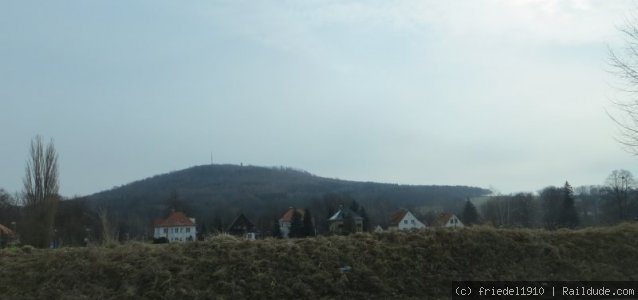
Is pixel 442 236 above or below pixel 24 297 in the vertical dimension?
above

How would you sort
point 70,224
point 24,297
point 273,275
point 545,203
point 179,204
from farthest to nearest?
point 179,204
point 545,203
point 70,224
point 273,275
point 24,297

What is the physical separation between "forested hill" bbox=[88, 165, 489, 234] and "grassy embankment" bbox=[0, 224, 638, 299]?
197 feet

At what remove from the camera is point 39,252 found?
10875 millimetres

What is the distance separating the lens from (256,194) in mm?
99750

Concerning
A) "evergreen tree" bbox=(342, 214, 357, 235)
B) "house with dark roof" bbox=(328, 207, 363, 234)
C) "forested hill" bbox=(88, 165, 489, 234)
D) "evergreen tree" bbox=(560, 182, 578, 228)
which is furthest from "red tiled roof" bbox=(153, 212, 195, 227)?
"evergreen tree" bbox=(560, 182, 578, 228)

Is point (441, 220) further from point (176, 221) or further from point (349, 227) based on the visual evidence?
point (176, 221)

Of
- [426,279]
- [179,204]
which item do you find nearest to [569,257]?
[426,279]

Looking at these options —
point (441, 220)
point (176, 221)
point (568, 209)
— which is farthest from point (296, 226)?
point (441, 220)

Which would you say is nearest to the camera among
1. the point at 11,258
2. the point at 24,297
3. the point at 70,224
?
the point at 24,297

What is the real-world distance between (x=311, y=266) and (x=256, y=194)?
9085 centimetres

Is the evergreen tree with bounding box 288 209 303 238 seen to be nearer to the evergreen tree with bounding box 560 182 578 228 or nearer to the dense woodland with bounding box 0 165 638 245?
the dense woodland with bounding box 0 165 638 245

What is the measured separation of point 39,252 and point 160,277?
132 inches

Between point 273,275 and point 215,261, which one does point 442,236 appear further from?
point 215,261

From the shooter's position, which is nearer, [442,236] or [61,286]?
[61,286]
